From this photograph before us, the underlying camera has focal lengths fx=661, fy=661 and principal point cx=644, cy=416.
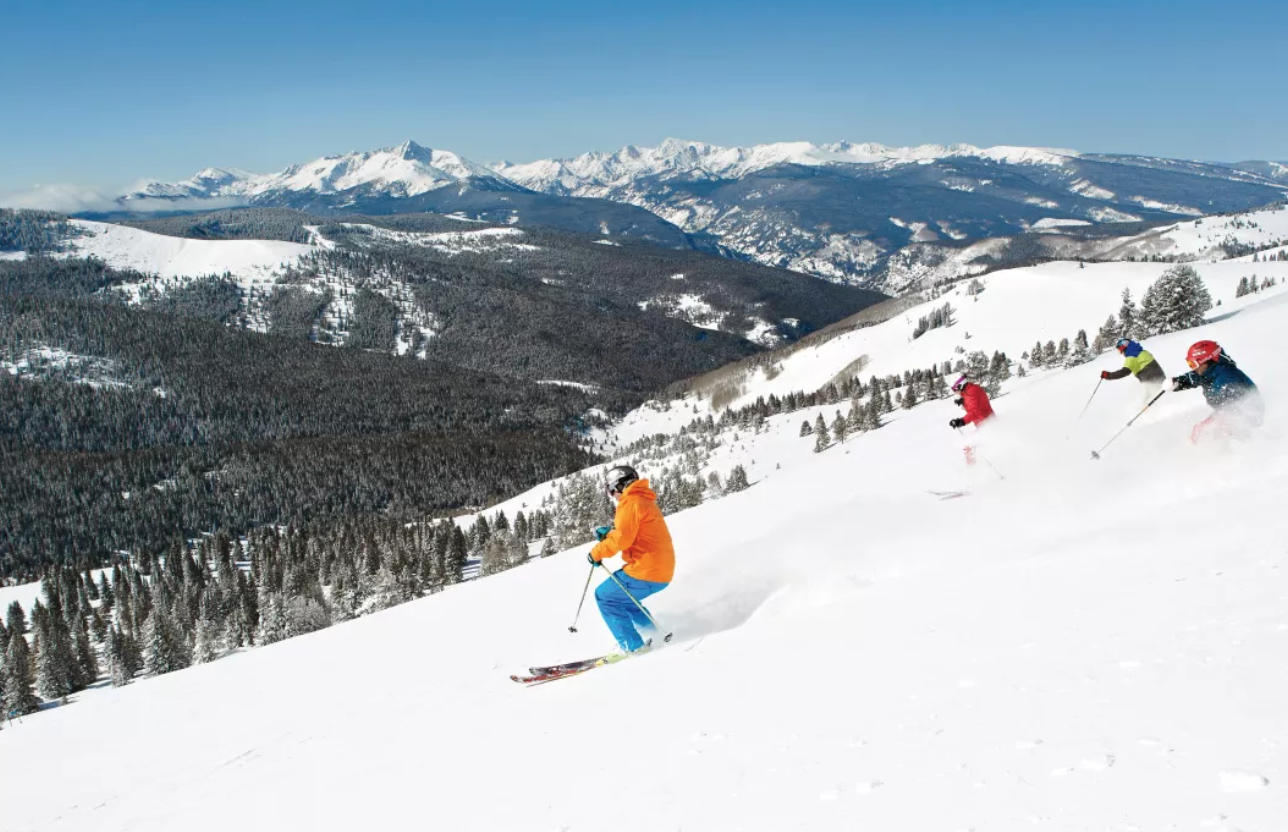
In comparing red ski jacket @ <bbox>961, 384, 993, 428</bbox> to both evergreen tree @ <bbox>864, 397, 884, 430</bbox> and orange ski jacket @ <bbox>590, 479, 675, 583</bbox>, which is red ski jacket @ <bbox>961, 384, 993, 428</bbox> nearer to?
orange ski jacket @ <bbox>590, 479, 675, 583</bbox>

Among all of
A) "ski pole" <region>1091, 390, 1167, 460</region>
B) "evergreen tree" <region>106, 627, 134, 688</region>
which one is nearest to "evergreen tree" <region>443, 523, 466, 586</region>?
"evergreen tree" <region>106, 627, 134, 688</region>

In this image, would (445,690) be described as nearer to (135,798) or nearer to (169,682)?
Answer: (135,798)

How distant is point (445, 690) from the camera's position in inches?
511

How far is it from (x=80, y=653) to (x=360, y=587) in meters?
26.4

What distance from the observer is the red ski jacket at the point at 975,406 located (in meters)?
18.9

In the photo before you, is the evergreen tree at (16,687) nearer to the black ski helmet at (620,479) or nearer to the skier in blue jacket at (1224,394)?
the black ski helmet at (620,479)

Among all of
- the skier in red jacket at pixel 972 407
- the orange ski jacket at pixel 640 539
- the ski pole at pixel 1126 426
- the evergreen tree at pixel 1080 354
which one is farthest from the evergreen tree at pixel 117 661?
the evergreen tree at pixel 1080 354

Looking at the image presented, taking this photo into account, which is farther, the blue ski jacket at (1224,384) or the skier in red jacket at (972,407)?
the skier in red jacket at (972,407)

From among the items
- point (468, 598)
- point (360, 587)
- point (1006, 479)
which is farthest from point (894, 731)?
point (360, 587)

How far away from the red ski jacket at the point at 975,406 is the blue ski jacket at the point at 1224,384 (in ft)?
16.0

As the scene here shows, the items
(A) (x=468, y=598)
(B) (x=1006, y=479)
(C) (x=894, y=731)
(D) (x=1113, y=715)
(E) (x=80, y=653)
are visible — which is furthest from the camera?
(E) (x=80, y=653)

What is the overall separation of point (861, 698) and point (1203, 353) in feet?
44.8

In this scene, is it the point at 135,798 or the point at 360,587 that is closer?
the point at 135,798

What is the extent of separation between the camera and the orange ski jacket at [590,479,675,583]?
11.4 meters
